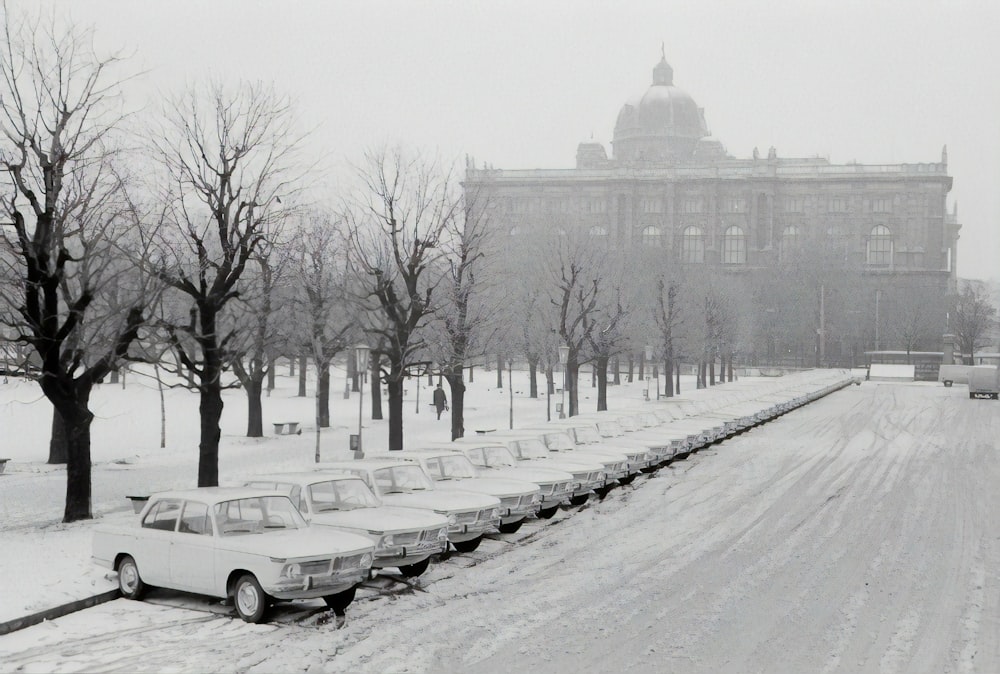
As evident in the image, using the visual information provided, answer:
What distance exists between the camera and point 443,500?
1514 centimetres

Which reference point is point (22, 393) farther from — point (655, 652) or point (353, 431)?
point (655, 652)

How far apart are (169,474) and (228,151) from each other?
8.69 meters

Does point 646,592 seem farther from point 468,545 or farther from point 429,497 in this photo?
point 429,497

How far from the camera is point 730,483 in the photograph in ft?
77.0

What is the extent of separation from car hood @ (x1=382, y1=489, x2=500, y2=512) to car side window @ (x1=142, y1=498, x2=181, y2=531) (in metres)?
3.32

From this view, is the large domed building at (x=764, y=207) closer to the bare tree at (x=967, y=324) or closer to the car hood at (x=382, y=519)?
the bare tree at (x=967, y=324)

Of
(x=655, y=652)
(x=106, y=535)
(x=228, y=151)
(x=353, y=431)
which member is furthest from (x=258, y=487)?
(x=353, y=431)

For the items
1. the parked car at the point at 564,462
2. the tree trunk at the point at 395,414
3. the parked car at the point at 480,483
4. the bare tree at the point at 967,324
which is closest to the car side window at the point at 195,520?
the parked car at the point at 480,483

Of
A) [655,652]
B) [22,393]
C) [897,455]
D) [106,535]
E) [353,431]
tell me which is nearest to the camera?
[655,652]

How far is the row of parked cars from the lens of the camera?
1156 centimetres

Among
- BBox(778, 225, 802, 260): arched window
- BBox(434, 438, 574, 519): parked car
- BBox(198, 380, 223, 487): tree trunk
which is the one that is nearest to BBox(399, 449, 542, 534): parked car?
BBox(434, 438, 574, 519): parked car

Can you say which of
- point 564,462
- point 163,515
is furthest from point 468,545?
point 564,462

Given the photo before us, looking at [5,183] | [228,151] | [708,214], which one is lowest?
[5,183]

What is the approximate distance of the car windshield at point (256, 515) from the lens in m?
12.2
